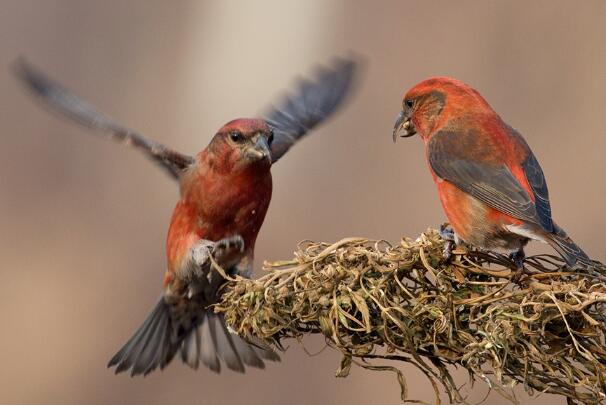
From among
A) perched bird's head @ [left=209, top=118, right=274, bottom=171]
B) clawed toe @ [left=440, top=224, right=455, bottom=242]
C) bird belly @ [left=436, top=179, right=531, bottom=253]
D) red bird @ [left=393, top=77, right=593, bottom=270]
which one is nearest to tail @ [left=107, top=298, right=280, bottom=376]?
perched bird's head @ [left=209, top=118, right=274, bottom=171]

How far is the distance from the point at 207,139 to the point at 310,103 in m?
6.90

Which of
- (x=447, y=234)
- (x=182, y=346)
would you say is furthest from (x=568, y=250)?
(x=182, y=346)

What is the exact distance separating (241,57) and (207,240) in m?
8.92

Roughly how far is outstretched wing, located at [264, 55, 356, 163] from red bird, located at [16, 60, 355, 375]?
3 cm

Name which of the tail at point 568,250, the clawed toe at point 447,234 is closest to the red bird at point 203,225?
the clawed toe at point 447,234

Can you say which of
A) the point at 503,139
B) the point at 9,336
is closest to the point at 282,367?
the point at 9,336

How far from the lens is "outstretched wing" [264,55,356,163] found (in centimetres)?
703

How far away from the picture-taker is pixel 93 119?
6301mm

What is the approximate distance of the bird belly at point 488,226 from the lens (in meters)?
4.80

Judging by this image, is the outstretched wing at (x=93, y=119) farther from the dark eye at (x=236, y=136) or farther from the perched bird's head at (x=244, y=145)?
the dark eye at (x=236, y=136)

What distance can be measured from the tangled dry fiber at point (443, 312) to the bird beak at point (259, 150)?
1.75m

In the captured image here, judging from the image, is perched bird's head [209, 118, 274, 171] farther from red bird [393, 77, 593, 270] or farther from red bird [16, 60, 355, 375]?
red bird [393, 77, 593, 270]

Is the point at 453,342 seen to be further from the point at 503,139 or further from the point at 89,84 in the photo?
the point at 89,84

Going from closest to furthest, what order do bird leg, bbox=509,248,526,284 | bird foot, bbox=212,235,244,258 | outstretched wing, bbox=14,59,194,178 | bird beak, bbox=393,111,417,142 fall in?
1. bird leg, bbox=509,248,526,284
2. bird beak, bbox=393,111,417,142
3. bird foot, bbox=212,235,244,258
4. outstretched wing, bbox=14,59,194,178
